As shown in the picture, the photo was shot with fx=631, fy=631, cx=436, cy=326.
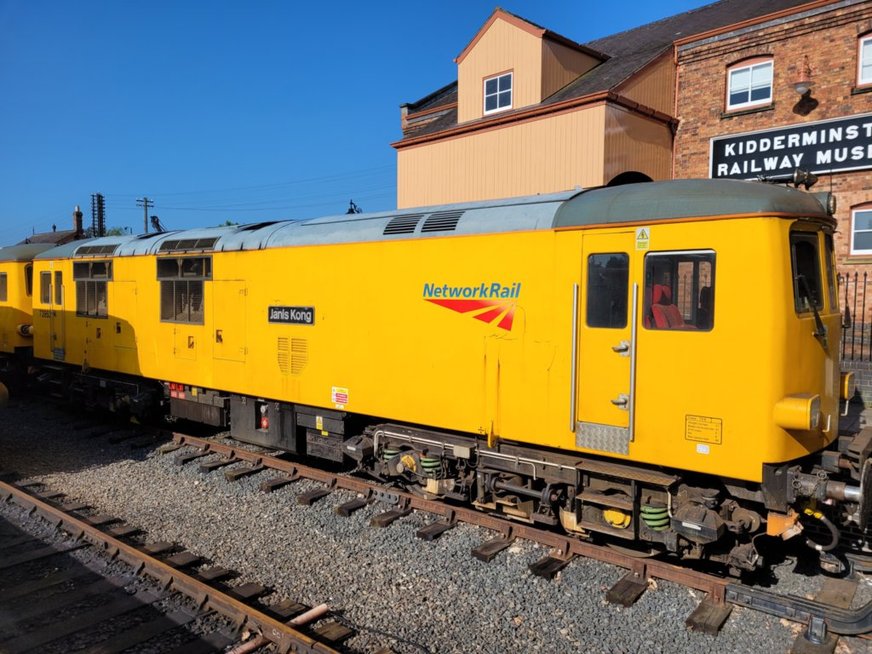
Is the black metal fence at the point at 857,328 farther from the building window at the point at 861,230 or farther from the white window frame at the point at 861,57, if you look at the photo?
the white window frame at the point at 861,57

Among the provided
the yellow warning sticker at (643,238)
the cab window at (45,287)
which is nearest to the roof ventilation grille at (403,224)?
the yellow warning sticker at (643,238)

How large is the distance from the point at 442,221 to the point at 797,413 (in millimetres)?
3893

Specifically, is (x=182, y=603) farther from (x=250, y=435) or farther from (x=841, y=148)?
(x=841, y=148)

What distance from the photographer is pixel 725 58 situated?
1656 cm

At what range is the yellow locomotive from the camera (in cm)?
505

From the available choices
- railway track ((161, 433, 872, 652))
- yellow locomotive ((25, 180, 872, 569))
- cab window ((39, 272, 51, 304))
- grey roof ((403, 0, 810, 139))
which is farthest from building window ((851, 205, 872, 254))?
cab window ((39, 272, 51, 304))

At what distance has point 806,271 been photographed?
5500mm

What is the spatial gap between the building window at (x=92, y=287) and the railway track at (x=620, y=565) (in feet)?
15.6

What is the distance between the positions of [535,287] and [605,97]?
35.7 feet

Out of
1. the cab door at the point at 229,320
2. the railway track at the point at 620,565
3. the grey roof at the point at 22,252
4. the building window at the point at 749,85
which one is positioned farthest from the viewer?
the building window at the point at 749,85

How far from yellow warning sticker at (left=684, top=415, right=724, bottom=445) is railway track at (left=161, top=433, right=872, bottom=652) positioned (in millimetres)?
1222

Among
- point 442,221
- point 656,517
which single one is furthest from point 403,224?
point 656,517

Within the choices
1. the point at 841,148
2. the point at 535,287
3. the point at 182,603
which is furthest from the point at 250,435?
the point at 841,148

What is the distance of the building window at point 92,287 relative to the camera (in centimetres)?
1178
